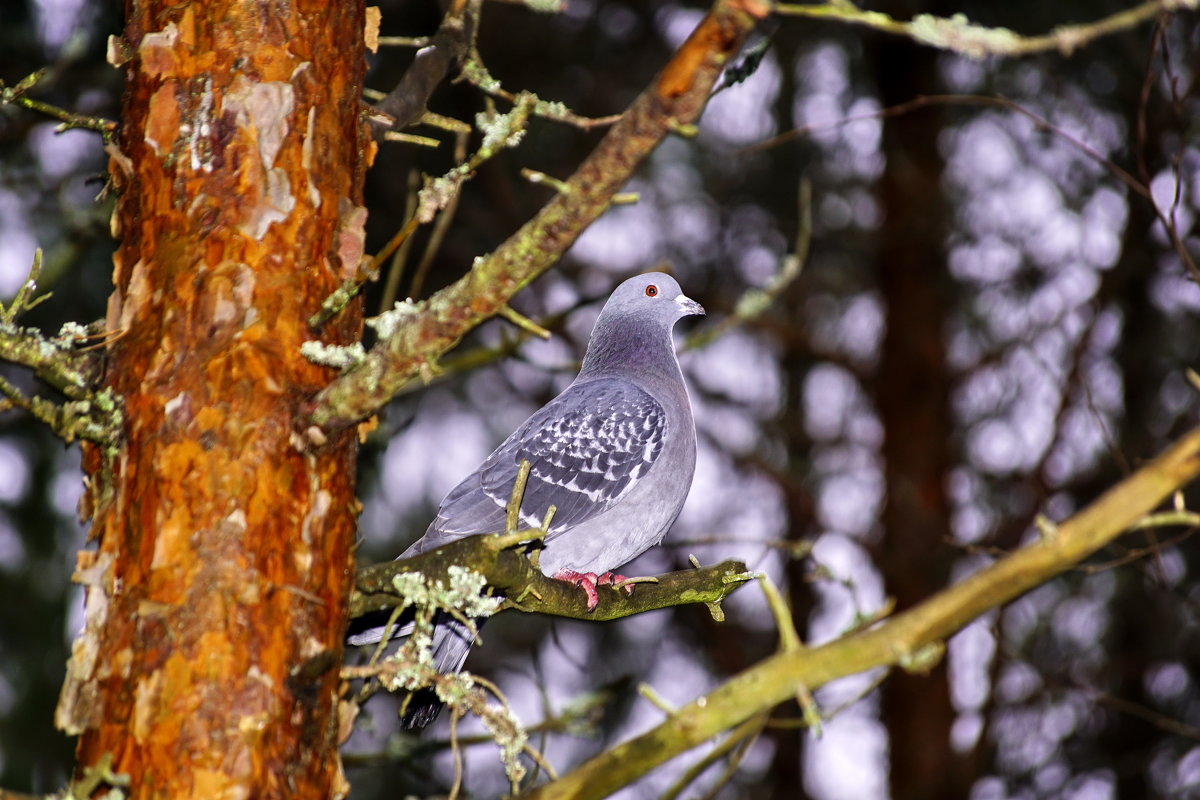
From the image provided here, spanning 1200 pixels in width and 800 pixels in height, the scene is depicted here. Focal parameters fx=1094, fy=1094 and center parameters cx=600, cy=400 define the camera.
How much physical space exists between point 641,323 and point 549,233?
2.01 meters

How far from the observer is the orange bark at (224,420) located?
7.12 feet

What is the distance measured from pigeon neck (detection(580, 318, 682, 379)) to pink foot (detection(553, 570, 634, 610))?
2.63ft

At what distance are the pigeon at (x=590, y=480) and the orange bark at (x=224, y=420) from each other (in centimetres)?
97

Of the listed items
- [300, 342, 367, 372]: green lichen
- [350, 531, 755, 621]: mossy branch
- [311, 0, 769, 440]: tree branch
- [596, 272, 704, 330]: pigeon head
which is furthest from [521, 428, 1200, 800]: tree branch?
[596, 272, 704, 330]: pigeon head

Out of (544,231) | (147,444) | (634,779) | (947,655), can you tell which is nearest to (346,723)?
(147,444)

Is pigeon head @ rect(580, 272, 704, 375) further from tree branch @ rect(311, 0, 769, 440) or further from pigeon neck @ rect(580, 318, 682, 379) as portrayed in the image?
tree branch @ rect(311, 0, 769, 440)

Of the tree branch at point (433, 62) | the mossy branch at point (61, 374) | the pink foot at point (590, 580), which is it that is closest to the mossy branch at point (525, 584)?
the pink foot at point (590, 580)

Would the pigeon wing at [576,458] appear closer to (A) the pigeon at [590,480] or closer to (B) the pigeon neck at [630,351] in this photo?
(A) the pigeon at [590,480]

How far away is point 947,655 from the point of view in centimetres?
784

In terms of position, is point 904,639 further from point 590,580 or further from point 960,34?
point 590,580

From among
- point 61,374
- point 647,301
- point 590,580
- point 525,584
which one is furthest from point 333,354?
point 647,301

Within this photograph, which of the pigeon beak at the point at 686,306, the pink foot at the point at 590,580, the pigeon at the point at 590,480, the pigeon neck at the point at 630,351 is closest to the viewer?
the pink foot at the point at 590,580

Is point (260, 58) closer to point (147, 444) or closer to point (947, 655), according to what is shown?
point (147, 444)

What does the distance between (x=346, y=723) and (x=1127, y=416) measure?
24.2 feet
